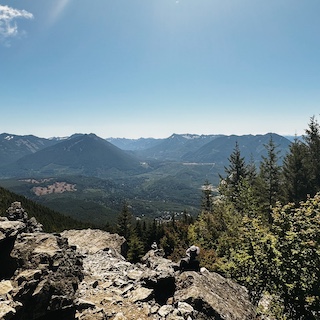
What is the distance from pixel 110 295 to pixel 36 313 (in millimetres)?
4903

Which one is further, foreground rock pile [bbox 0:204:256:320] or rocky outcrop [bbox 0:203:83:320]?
foreground rock pile [bbox 0:204:256:320]

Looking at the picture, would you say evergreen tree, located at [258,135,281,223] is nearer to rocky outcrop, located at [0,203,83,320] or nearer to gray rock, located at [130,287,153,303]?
gray rock, located at [130,287,153,303]

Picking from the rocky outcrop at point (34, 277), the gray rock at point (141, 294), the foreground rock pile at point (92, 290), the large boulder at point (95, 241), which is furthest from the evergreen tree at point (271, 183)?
the rocky outcrop at point (34, 277)

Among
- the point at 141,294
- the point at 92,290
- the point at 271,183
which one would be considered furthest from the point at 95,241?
the point at 271,183

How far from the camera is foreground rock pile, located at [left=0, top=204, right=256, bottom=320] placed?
12336 millimetres

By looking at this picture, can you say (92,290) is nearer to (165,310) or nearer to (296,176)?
(165,310)

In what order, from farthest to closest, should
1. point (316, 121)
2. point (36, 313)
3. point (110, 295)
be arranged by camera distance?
point (316, 121)
point (110, 295)
point (36, 313)

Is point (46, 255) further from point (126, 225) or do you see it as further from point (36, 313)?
point (126, 225)

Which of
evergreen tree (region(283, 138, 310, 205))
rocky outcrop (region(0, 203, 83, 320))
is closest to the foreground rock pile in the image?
rocky outcrop (region(0, 203, 83, 320))

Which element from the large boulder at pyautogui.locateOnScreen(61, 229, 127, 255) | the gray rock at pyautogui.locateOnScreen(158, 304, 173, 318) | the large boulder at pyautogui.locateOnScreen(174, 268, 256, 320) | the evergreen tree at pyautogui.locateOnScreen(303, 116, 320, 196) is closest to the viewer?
the gray rock at pyautogui.locateOnScreen(158, 304, 173, 318)

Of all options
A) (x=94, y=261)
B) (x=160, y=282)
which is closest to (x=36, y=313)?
(x=160, y=282)

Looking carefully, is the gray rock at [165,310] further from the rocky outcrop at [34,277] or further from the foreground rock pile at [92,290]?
the rocky outcrop at [34,277]

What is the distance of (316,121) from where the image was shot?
48750 millimetres

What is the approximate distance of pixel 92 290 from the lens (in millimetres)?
16453
